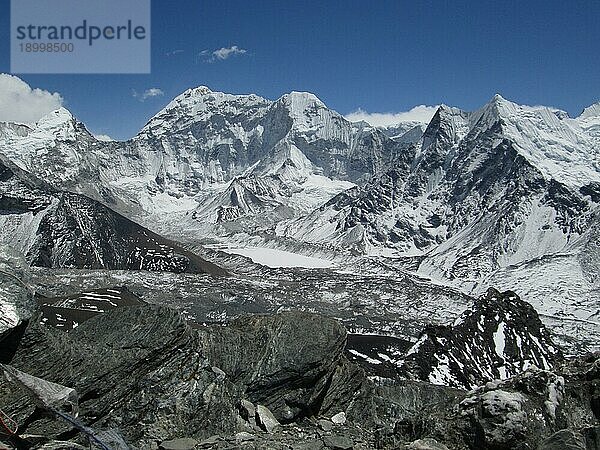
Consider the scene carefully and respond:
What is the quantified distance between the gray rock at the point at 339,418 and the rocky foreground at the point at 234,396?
0.31ft

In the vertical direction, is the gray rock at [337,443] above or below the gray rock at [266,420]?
above

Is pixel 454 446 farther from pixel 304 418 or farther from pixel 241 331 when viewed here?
pixel 241 331

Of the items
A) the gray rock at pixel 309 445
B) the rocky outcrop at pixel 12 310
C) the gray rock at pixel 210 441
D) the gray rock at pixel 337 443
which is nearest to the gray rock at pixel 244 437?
the gray rock at pixel 210 441

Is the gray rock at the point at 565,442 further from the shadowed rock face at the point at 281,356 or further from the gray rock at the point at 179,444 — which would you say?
the shadowed rock face at the point at 281,356

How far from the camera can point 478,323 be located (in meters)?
101

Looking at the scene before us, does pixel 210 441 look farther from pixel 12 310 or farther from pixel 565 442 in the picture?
pixel 565 442

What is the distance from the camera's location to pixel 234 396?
2112 cm

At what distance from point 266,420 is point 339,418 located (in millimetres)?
4693

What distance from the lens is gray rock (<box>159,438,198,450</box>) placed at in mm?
16608

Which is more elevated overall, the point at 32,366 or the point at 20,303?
the point at 20,303

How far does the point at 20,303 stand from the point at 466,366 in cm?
7839

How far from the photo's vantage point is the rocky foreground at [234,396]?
15680 mm

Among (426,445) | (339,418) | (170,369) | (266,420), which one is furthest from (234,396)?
(426,445)

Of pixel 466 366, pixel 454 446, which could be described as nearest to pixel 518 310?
pixel 466 366
